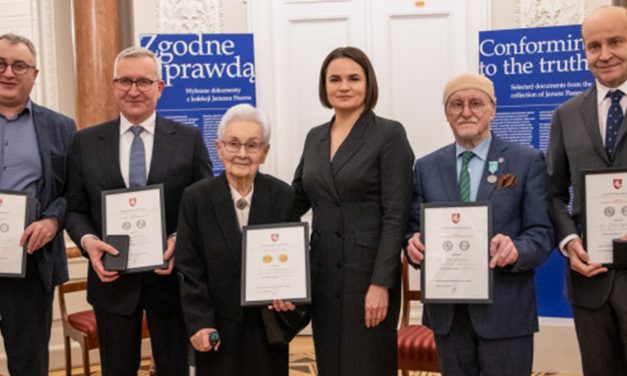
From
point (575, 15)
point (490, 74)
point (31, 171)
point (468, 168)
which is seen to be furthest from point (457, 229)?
point (575, 15)

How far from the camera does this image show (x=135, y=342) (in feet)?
10.0

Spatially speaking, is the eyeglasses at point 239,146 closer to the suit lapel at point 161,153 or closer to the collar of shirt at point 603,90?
the suit lapel at point 161,153

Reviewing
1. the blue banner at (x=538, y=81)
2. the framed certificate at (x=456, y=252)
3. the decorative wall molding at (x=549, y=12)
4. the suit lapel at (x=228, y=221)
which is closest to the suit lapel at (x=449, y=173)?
the framed certificate at (x=456, y=252)

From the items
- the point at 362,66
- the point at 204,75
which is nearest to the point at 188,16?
the point at 204,75

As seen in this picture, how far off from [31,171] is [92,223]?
→ 0.42 m

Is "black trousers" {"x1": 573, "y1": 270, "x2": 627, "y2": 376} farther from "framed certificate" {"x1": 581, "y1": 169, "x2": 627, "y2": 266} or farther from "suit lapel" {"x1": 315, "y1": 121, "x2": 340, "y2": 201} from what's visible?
"suit lapel" {"x1": 315, "y1": 121, "x2": 340, "y2": 201}

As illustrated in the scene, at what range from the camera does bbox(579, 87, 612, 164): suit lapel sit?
276 centimetres

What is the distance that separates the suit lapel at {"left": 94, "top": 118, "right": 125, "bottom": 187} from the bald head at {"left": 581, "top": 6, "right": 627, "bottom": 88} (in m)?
1.93

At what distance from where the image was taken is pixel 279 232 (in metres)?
2.73

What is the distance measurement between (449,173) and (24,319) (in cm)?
195

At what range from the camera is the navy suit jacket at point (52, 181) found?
10.6 feet

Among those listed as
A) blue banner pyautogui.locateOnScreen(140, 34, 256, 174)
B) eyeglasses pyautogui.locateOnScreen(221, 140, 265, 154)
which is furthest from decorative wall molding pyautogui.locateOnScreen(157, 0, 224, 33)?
eyeglasses pyautogui.locateOnScreen(221, 140, 265, 154)

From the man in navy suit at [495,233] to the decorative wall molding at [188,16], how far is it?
3.49 m

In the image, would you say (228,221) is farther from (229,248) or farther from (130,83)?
(130,83)
